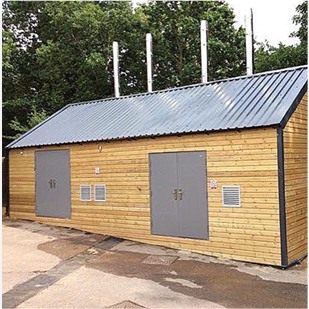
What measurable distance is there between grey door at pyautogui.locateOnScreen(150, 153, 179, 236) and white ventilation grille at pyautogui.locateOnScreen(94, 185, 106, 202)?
5.21 ft

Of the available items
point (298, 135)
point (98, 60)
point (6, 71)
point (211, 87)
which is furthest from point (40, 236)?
point (6, 71)

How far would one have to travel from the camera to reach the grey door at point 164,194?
8797mm

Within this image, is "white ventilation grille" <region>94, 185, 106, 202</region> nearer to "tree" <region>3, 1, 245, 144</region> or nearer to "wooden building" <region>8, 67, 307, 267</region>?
"wooden building" <region>8, 67, 307, 267</region>

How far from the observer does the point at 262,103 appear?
825 cm

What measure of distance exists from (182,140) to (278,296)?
392 centimetres

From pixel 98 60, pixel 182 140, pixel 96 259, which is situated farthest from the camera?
pixel 98 60

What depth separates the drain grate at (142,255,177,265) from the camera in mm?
7664

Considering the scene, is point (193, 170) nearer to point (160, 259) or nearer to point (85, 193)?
point (160, 259)

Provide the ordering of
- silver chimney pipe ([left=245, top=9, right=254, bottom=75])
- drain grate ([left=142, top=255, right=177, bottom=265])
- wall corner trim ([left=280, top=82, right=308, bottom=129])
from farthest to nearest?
silver chimney pipe ([left=245, top=9, right=254, bottom=75]), drain grate ([left=142, top=255, right=177, bottom=265]), wall corner trim ([left=280, top=82, right=308, bottom=129])

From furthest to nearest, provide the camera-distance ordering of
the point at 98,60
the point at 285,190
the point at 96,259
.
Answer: the point at 98,60 → the point at 96,259 → the point at 285,190

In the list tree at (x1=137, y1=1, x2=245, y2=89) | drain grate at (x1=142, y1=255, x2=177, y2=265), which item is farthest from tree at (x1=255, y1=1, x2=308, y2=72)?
drain grate at (x1=142, y1=255, x2=177, y2=265)

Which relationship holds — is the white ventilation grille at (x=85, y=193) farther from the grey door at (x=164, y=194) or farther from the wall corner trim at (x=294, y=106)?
the wall corner trim at (x=294, y=106)

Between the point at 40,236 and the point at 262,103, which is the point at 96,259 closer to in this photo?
the point at 40,236

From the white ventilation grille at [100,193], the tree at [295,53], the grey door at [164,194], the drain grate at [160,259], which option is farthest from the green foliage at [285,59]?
the drain grate at [160,259]
